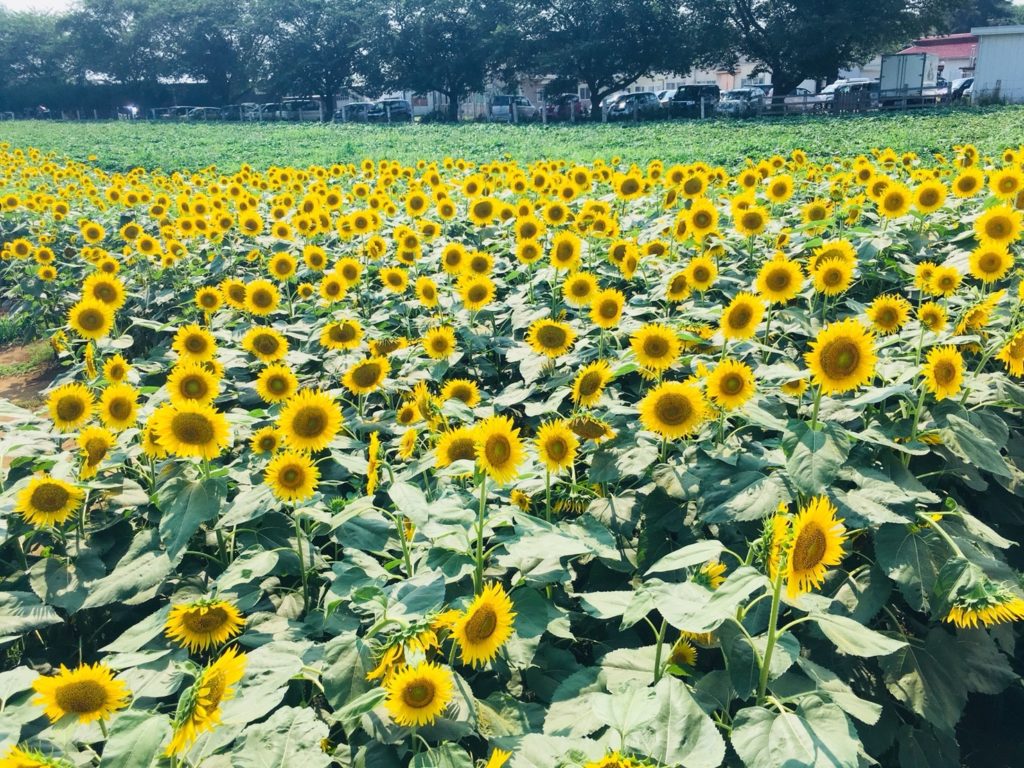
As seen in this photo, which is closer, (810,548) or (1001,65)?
(810,548)

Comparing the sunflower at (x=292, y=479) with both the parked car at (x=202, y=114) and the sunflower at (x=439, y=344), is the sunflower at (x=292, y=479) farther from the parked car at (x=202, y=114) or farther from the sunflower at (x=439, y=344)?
the parked car at (x=202, y=114)

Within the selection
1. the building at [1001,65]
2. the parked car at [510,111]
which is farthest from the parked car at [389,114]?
the building at [1001,65]

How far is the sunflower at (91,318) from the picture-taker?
392cm

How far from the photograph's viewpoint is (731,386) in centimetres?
238

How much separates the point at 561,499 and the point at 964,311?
5.34 feet

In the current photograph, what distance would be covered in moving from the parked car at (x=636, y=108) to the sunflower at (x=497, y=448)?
36879mm

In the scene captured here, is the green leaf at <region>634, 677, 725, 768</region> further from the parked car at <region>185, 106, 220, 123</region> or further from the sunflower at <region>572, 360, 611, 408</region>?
the parked car at <region>185, 106, 220, 123</region>

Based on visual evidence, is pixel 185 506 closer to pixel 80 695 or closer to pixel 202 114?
pixel 80 695

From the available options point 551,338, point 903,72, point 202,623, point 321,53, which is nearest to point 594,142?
point 551,338

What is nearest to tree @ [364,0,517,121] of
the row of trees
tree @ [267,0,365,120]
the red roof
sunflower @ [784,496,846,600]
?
the row of trees

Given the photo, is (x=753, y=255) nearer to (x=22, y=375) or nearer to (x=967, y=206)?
(x=967, y=206)

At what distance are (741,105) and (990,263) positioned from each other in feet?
117

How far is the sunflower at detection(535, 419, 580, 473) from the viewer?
2258mm

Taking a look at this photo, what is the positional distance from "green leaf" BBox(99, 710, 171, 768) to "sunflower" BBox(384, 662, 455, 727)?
→ 0.42m
